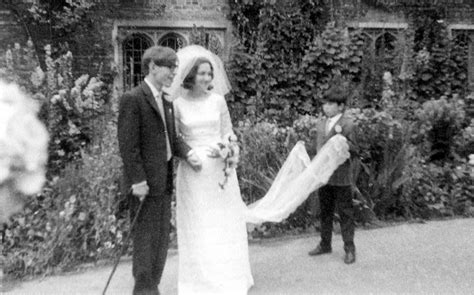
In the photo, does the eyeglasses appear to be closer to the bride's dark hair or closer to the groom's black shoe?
the bride's dark hair

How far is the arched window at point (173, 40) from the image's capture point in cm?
1024

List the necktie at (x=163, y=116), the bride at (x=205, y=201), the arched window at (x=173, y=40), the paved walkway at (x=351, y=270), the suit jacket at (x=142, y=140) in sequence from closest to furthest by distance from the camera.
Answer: the suit jacket at (x=142, y=140) → the necktie at (x=163, y=116) → the bride at (x=205, y=201) → the paved walkway at (x=351, y=270) → the arched window at (x=173, y=40)

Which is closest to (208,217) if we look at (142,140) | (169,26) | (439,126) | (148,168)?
(148,168)

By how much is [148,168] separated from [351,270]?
2.05 meters

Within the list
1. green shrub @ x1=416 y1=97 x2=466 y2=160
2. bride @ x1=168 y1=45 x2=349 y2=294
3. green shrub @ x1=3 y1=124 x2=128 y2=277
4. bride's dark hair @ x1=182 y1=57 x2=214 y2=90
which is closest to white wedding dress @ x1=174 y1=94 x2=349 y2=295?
bride @ x1=168 y1=45 x2=349 y2=294

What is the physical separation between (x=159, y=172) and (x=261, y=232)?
2.27 meters

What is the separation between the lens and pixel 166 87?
4.24 meters

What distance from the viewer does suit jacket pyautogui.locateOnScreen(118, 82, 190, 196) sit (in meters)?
3.81

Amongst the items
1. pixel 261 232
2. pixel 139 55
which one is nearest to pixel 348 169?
pixel 261 232

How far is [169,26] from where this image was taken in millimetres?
10109

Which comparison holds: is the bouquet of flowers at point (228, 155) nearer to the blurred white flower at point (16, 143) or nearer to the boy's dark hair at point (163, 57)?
the boy's dark hair at point (163, 57)

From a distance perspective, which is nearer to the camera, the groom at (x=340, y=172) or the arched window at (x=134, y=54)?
the groom at (x=340, y=172)

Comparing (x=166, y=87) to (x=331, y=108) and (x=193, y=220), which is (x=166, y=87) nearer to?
(x=193, y=220)

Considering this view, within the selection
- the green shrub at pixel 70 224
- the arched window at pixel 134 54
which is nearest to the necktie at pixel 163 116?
the green shrub at pixel 70 224
